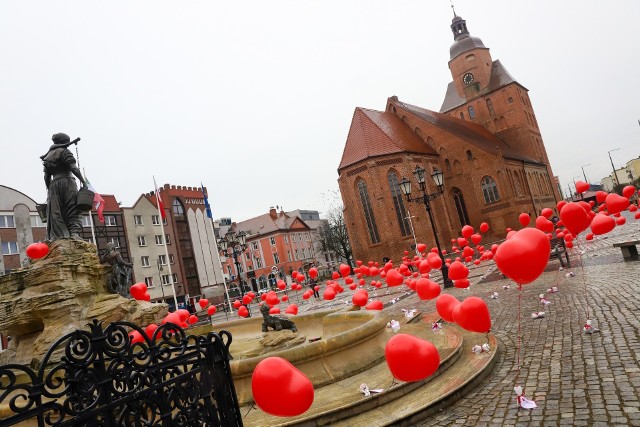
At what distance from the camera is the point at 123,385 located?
2451mm

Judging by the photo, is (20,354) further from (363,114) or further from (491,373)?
(363,114)

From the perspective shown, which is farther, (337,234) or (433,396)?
(337,234)

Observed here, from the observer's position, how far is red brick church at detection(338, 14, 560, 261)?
39844 mm

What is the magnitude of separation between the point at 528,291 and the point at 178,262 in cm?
4089

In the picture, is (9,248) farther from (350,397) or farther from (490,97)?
(490,97)

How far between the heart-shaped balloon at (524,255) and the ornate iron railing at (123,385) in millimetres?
3607

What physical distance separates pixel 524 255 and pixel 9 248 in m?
40.3

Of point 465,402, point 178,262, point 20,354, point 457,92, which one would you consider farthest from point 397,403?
point 457,92

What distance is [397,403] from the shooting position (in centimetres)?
545

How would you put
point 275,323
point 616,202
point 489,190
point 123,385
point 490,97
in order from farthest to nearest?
point 490,97, point 489,190, point 616,202, point 275,323, point 123,385

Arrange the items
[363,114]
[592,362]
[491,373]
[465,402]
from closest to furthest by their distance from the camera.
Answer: [465,402] < [592,362] < [491,373] < [363,114]

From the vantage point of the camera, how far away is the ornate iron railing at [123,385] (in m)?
1.97

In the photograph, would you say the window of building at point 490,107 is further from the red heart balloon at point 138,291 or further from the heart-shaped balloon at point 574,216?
the red heart balloon at point 138,291

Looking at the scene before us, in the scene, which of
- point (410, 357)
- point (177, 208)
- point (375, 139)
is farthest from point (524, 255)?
point (177, 208)
